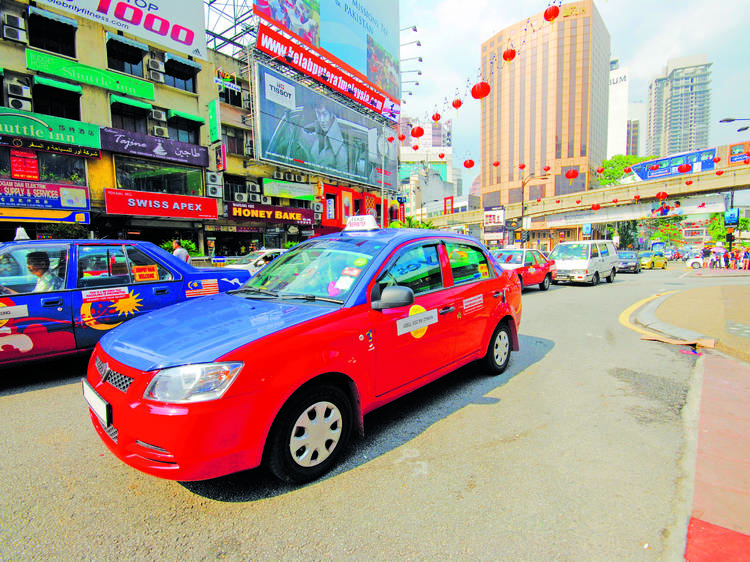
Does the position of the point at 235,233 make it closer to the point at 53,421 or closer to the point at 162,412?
the point at 53,421

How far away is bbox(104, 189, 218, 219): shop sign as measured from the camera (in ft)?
58.0

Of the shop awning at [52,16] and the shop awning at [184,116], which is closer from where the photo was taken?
the shop awning at [52,16]

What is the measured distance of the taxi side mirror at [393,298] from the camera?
2854 mm

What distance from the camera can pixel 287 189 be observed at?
90.7 ft

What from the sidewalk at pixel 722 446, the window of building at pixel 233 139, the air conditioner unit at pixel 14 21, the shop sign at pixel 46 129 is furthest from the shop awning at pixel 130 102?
the sidewalk at pixel 722 446

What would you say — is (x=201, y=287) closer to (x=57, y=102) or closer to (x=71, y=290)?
(x=71, y=290)

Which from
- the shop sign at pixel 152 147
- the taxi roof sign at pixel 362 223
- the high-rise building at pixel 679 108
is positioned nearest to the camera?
the taxi roof sign at pixel 362 223

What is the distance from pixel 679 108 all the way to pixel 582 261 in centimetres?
16801

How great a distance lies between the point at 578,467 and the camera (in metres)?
2.75

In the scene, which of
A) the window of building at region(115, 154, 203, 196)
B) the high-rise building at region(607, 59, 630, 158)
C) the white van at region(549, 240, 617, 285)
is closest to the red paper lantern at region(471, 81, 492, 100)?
the white van at region(549, 240, 617, 285)

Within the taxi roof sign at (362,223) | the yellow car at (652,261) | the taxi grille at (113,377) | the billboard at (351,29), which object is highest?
the billboard at (351,29)

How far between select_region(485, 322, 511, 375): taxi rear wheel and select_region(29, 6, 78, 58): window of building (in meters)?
22.3

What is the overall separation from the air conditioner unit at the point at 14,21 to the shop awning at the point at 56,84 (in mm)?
1973

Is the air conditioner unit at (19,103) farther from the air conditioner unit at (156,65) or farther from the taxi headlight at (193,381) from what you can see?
the taxi headlight at (193,381)
